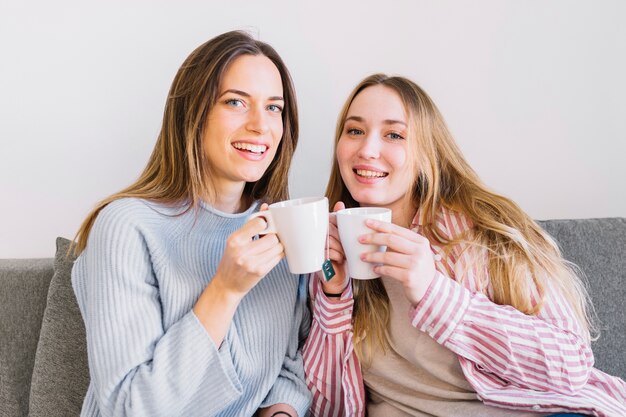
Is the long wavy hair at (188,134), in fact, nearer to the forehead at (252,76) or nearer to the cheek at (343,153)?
the forehead at (252,76)

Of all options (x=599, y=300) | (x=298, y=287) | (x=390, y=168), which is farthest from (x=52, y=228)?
(x=599, y=300)

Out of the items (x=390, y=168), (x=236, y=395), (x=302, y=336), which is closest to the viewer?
(x=236, y=395)

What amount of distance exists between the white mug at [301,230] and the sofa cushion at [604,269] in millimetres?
786

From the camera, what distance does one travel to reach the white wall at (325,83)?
5.18 feet

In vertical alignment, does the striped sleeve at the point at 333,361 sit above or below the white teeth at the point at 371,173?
below

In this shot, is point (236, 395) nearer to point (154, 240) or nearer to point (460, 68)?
point (154, 240)

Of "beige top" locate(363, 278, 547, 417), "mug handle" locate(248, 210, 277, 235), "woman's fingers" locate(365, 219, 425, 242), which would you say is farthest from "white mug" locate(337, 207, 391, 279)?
"beige top" locate(363, 278, 547, 417)

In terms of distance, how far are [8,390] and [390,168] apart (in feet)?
3.87

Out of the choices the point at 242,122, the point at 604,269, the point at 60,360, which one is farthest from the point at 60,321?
the point at 604,269

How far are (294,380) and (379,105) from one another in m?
0.67

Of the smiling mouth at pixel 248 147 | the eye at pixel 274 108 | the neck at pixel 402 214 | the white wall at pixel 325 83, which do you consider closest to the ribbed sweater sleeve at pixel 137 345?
the smiling mouth at pixel 248 147

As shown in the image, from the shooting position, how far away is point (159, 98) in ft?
5.31

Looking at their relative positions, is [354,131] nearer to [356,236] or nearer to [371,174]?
[371,174]

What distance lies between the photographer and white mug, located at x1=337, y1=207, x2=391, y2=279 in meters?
0.98
